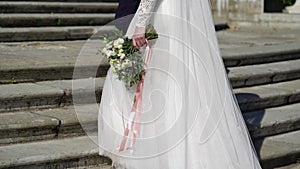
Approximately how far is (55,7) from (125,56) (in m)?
4.85

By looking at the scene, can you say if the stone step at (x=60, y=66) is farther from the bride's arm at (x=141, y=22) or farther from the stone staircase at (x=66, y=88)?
the bride's arm at (x=141, y=22)

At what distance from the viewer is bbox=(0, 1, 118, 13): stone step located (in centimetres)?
838

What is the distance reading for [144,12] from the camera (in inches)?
171

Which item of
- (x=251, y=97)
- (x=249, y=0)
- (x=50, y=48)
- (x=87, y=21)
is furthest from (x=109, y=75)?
(x=249, y=0)

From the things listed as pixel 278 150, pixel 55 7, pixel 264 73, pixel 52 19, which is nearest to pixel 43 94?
pixel 278 150

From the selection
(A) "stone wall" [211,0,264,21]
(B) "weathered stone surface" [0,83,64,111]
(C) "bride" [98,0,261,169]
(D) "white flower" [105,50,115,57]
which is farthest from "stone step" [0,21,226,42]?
(A) "stone wall" [211,0,264,21]

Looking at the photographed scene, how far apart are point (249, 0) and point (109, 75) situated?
7379mm

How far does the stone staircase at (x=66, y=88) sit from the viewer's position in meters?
4.79

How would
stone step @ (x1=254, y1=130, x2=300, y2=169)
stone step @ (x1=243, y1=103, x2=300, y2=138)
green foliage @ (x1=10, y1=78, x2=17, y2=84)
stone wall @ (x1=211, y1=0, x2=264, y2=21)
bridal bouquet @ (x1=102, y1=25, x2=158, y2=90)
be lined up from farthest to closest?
stone wall @ (x1=211, y1=0, x2=264, y2=21) → stone step @ (x1=243, y1=103, x2=300, y2=138) → green foliage @ (x1=10, y1=78, x2=17, y2=84) → stone step @ (x1=254, y1=130, x2=300, y2=169) → bridal bouquet @ (x1=102, y1=25, x2=158, y2=90)

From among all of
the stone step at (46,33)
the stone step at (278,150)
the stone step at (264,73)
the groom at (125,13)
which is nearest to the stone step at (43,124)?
the groom at (125,13)

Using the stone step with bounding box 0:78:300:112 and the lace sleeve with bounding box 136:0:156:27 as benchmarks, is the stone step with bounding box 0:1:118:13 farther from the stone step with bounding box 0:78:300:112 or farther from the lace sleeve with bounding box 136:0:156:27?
the lace sleeve with bounding box 136:0:156:27

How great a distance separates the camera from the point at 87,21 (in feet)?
28.6

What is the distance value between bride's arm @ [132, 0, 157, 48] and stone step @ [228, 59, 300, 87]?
234 cm

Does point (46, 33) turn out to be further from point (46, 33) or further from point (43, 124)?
point (43, 124)
